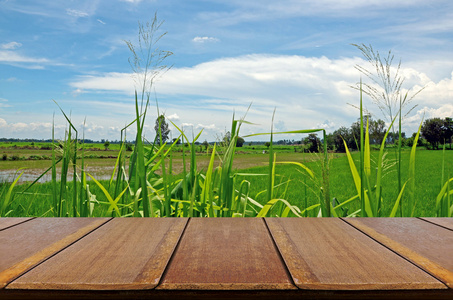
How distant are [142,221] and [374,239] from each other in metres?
0.86

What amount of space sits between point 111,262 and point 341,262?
0.61 metres

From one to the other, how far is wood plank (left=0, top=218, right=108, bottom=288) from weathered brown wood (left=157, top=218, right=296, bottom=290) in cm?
37

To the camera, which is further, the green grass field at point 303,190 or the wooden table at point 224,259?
the green grass field at point 303,190

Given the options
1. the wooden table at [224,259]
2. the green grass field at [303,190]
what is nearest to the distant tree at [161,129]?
the green grass field at [303,190]

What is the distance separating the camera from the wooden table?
785mm

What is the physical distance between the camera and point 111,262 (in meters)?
0.92

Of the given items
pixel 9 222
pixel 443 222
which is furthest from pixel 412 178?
pixel 9 222

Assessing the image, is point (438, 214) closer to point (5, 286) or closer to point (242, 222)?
point (242, 222)

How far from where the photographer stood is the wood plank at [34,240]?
91 centimetres
